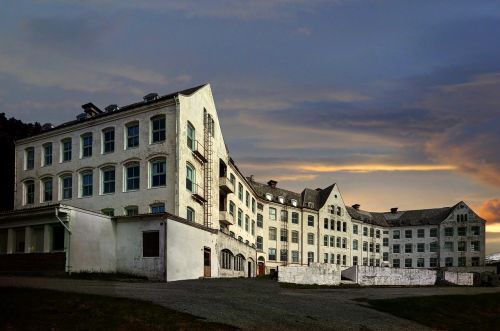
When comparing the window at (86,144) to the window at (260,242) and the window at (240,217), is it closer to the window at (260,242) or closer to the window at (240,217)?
the window at (240,217)

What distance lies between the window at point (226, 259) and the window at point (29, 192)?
20.9m

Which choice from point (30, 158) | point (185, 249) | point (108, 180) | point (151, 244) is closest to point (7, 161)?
point (30, 158)

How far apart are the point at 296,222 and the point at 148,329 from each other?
77915 mm

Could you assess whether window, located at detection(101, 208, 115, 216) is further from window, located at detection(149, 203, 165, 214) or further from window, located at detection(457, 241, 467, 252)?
window, located at detection(457, 241, 467, 252)

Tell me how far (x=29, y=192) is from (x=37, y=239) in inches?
737

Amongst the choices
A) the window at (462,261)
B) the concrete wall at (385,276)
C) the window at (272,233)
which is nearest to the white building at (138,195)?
the window at (272,233)

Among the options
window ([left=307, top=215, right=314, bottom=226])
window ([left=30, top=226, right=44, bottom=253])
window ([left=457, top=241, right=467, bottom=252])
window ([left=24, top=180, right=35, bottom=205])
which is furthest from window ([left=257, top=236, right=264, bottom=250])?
window ([left=457, top=241, right=467, bottom=252])

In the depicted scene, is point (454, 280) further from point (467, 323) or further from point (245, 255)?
point (467, 323)

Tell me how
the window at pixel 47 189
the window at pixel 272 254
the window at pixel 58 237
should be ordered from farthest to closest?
the window at pixel 272 254 → the window at pixel 47 189 → the window at pixel 58 237

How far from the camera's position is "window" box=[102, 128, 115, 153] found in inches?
1825

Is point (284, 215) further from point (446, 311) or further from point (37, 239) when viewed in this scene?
point (446, 311)

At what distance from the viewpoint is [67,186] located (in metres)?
49.9

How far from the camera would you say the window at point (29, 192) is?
53.7 m

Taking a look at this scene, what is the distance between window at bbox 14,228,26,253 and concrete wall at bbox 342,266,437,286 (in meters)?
33.7
